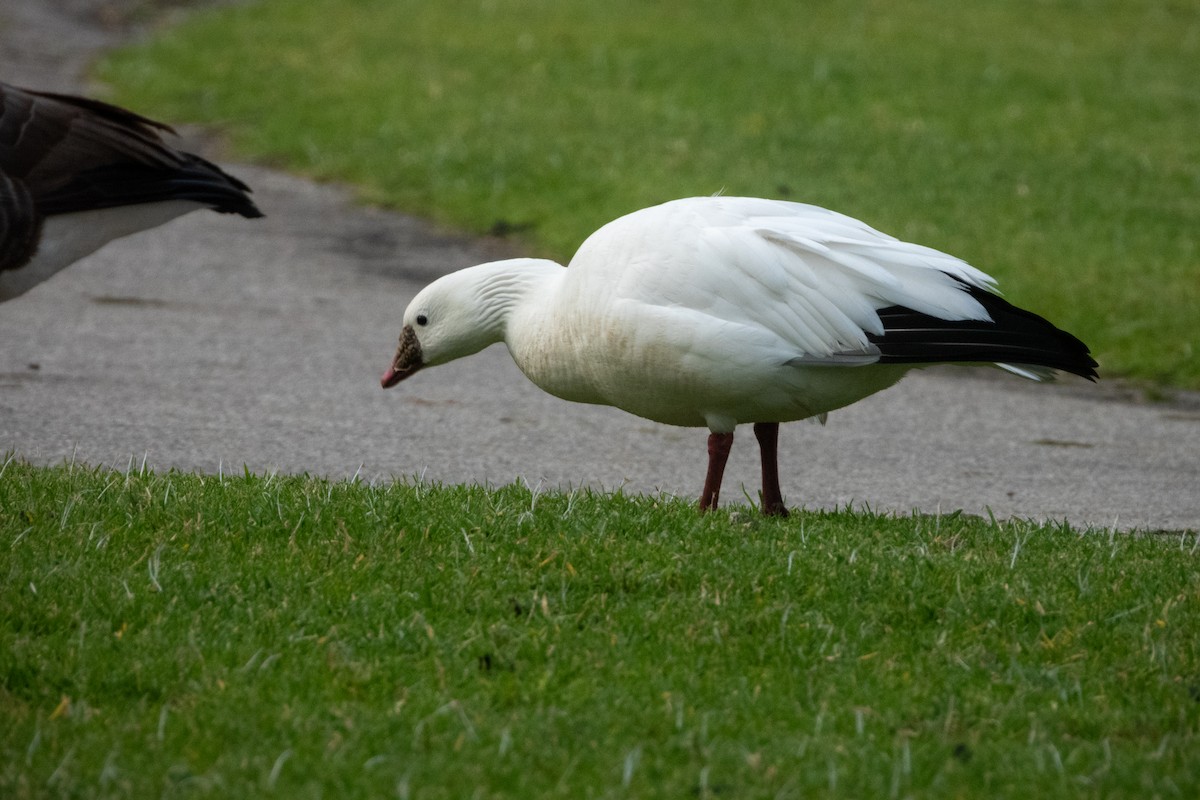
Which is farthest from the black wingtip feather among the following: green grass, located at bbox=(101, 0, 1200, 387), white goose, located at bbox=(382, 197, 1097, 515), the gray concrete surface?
green grass, located at bbox=(101, 0, 1200, 387)

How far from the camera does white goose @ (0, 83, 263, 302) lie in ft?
A: 18.1

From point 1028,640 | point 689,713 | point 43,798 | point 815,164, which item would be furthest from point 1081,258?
point 43,798

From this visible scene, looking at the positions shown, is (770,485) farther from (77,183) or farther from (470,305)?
(77,183)

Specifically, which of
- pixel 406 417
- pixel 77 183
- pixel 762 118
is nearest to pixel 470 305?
pixel 77 183

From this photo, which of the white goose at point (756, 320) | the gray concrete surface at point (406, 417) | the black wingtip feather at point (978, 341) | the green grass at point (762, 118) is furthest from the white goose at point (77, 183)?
the green grass at point (762, 118)

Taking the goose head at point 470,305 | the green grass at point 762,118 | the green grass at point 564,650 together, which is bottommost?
the green grass at point 564,650

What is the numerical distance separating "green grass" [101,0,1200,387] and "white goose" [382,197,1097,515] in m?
4.09

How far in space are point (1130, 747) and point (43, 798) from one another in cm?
242

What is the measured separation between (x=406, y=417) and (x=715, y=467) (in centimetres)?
251

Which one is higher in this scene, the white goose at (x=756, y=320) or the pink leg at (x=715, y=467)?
the white goose at (x=756, y=320)

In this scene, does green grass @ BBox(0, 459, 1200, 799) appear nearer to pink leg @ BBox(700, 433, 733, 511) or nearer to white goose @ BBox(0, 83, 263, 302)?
pink leg @ BBox(700, 433, 733, 511)

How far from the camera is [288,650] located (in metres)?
3.73

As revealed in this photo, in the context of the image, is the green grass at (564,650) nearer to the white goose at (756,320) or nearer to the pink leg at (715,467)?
the pink leg at (715,467)

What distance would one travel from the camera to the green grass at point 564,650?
321 cm
